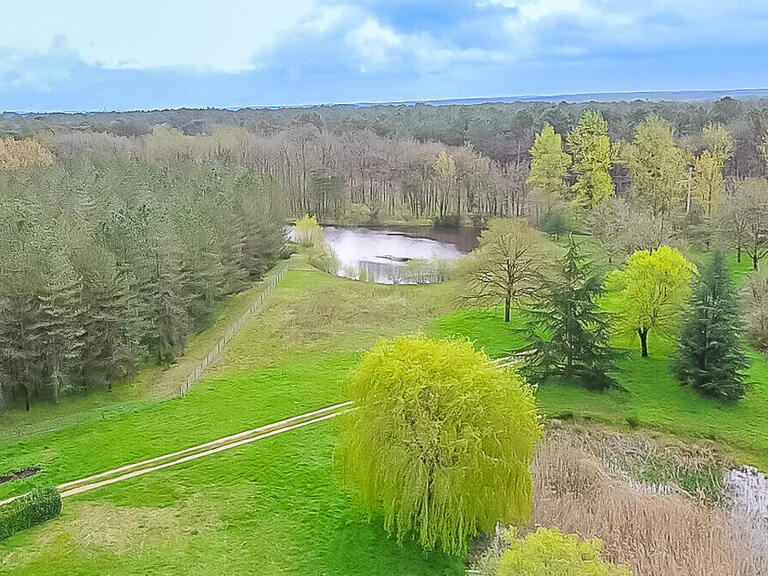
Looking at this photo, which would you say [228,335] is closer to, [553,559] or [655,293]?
[655,293]

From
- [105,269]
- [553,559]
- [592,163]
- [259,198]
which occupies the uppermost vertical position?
[592,163]

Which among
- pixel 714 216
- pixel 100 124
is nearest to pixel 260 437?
Answer: pixel 714 216

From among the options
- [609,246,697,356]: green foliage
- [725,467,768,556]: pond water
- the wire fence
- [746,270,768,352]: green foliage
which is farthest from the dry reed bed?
the wire fence

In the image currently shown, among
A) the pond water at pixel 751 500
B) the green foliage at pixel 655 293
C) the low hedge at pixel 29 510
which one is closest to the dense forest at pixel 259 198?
the low hedge at pixel 29 510

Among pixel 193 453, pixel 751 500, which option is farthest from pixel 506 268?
pixel 193 453

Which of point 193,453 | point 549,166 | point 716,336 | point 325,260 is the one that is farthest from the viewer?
point 549,166

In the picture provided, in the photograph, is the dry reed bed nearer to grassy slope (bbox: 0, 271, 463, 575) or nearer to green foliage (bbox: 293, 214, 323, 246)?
grassy slope (bbox: 0, 271, 463, 575)

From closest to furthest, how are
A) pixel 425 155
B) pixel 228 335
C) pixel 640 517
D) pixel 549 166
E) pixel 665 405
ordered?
pixel 640 517, pixel 665 405, pixel 228 335, pixel 549 166, pixel 425 155

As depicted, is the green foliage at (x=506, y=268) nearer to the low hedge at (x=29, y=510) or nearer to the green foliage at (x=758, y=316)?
the green foliage at (x=758, y=316)
